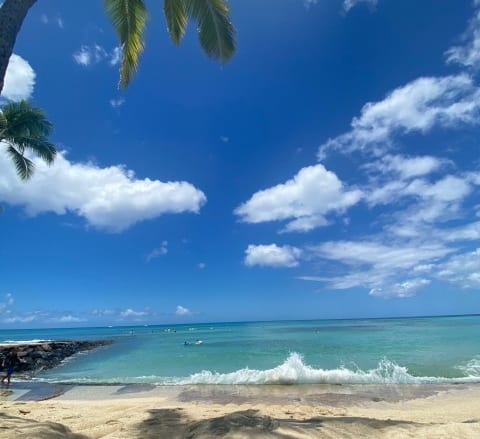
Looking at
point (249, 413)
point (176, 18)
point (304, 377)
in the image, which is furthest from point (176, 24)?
point (304, 377)

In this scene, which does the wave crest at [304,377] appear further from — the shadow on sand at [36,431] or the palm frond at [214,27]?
the palm frond at [214,27]

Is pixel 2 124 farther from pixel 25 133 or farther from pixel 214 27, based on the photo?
pixel 214 27

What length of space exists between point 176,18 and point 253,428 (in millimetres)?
9100

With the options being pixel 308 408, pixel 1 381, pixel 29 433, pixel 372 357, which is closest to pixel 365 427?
pixel 308 408

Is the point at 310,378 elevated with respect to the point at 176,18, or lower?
lower

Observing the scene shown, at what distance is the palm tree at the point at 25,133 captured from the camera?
14.5m

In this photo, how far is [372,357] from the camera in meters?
24.1

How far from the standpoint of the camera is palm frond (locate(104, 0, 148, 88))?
8172 millimetres

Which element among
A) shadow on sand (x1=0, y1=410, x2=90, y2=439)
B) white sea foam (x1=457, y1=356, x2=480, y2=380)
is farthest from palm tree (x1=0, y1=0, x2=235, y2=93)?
white sea foam (x1=457, y1=356, x2=480, y2=380)

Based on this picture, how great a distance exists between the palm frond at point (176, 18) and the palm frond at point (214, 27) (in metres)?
0.44

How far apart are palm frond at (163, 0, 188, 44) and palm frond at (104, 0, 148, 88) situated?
54 centimetres

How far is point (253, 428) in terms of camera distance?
6.13 m

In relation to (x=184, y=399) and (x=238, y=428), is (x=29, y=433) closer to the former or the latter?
(x=238, y=428)

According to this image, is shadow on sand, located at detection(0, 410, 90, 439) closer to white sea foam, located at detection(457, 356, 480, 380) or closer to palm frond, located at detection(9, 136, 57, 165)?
palm frond, located at detection(9, 136, 57, 165)
